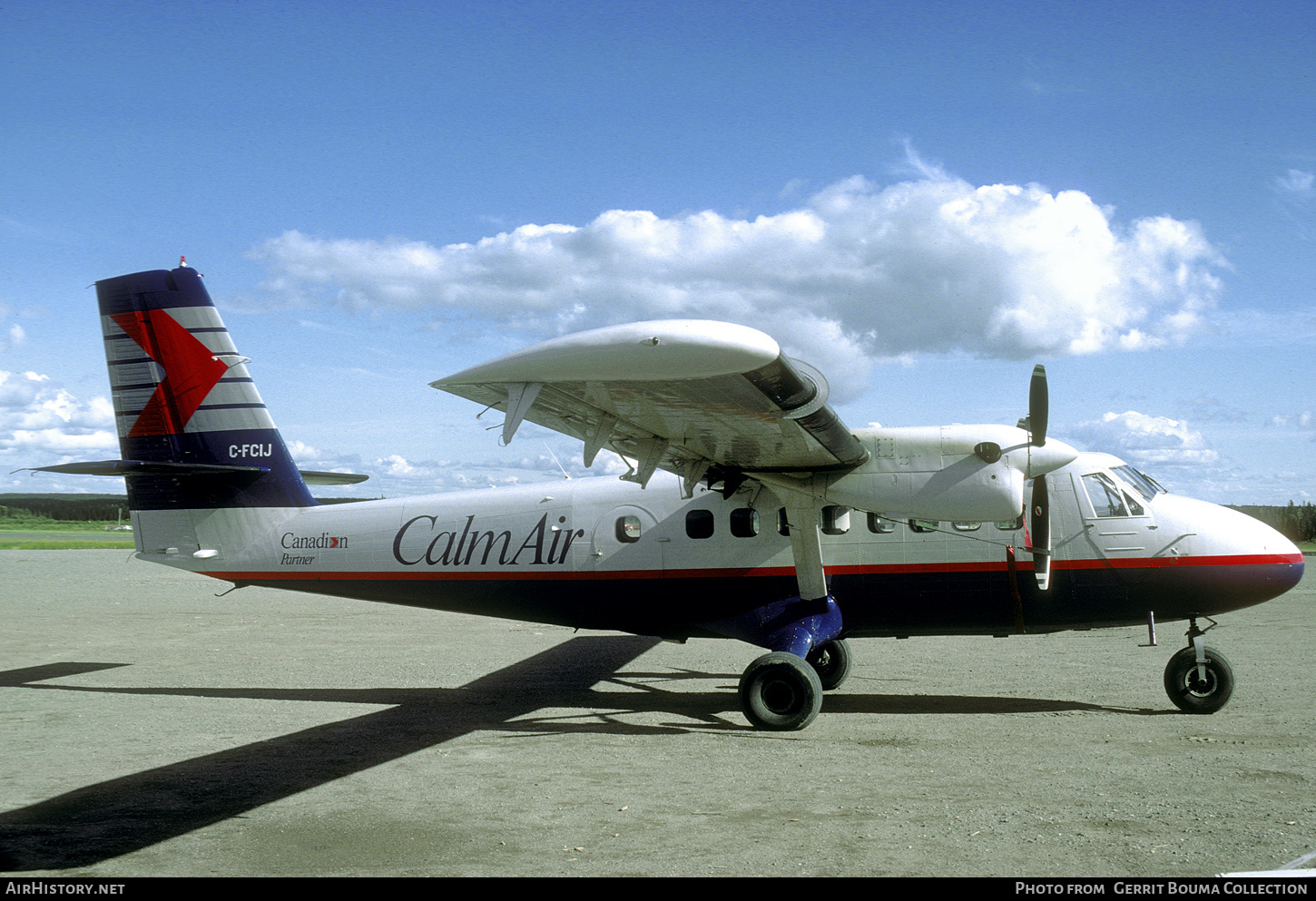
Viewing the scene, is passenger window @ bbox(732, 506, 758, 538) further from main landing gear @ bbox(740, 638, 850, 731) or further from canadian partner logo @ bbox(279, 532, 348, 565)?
canadian partner logo @ bbox(279, 532, 348, 565)

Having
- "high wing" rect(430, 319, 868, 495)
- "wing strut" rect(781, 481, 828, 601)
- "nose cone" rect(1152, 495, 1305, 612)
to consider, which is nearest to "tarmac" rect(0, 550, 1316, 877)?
"nose cone" rect(1152, 495, 1305, 612)

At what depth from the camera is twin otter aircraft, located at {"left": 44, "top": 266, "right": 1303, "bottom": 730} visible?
8.68 m

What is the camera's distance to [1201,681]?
369 inches

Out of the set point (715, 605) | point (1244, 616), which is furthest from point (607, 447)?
point (1244, 616)

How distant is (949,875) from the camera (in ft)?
16.1

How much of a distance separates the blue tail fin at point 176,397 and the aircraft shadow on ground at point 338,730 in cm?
260

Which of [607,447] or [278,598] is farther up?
[607,447]

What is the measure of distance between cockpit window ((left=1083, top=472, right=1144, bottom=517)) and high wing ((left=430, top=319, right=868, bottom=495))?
303 cm

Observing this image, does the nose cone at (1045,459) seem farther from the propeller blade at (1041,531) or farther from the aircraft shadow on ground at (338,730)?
the aircraft shadow on ground at (338,730)

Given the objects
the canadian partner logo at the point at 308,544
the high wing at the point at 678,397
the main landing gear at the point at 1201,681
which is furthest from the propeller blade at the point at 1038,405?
the canadian partner logo at the point at 308,544

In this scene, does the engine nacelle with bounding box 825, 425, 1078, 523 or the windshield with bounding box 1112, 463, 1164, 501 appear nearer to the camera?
the engine nacelle with bounding box 825, 425, 1078, 523
